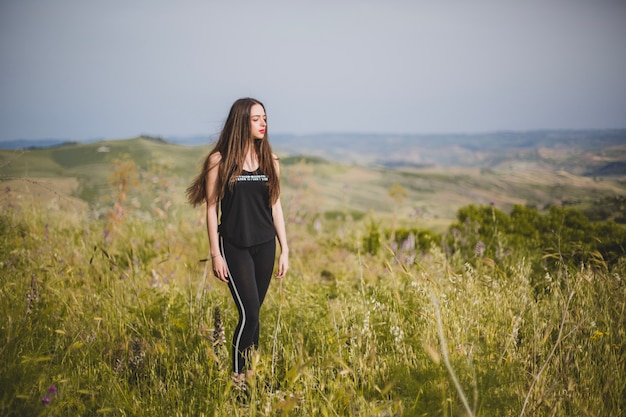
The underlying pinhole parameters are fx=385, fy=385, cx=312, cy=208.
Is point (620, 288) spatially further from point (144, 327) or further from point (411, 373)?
point (144, 327)

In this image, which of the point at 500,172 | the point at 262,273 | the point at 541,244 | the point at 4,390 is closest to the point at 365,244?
the point at 541,244

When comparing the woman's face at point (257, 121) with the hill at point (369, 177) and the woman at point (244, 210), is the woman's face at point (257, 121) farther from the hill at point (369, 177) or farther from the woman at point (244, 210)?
the hill at point (369, 177)

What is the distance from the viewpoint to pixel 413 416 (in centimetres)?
205

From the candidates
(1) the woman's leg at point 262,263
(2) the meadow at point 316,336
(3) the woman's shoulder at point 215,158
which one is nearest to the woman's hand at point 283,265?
(1) the woman's leg at point 262,263

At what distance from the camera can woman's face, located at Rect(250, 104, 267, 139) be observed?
2.84 meters

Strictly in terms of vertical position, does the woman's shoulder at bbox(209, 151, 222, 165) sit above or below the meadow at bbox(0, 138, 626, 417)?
above

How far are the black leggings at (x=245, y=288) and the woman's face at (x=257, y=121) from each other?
820mm

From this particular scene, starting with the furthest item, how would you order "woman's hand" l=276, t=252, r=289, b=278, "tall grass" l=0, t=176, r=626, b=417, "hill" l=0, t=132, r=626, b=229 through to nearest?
"hill" l=0, t=132, r=626, b=229
"woman's hand" l=276, t=252, r=289, b=278
"tall grass" l=0, t=176, r=626, b=417

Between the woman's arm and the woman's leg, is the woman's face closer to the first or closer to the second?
the woman's arm

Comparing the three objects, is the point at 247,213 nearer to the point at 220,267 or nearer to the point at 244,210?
the point at 244,210

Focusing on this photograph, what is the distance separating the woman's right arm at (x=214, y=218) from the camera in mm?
2633

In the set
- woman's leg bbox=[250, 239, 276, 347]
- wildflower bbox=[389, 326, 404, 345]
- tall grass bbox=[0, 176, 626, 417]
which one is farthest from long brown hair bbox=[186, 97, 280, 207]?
Result: wildflower bbox=[389, 326, 404, 345]

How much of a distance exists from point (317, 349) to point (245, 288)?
31.8 inches

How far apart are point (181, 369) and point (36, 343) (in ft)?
3.76
